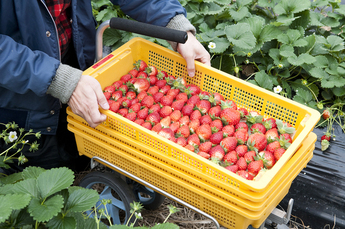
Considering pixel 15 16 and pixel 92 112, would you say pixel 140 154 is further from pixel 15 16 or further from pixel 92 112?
pixel 15 16

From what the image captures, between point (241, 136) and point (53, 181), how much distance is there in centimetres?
76

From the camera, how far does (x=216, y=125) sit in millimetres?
1471

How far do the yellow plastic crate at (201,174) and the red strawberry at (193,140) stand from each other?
181mm

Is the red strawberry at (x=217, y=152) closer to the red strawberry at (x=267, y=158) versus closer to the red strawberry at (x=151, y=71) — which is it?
the red strawberry at (x=267, y=158)

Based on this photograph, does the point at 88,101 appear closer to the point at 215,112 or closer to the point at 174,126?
the point at 174,126

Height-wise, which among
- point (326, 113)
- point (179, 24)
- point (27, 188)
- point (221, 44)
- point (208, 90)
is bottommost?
point (326, 113)

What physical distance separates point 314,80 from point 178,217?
1303 mm

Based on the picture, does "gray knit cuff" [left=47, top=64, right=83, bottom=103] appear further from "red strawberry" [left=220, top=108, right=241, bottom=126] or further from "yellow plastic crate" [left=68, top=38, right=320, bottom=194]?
"red strawberry" [left=220, top=108, right=241, bottom=126]

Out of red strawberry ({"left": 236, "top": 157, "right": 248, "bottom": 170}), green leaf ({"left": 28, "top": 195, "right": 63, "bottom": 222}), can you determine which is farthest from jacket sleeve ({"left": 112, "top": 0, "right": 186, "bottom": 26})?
green leaf ({"left": 28, "top": 195, "right": 63, "bottom": 222})

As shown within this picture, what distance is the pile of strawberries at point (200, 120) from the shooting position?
1.34 m

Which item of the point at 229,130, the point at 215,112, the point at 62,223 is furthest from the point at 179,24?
the point at 62,223

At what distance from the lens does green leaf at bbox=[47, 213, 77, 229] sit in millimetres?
920

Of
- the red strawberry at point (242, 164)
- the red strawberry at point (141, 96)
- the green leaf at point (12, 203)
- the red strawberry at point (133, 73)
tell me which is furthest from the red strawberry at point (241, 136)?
the green leaf at point (12, 203)

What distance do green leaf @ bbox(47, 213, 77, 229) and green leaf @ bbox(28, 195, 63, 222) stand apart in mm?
59
